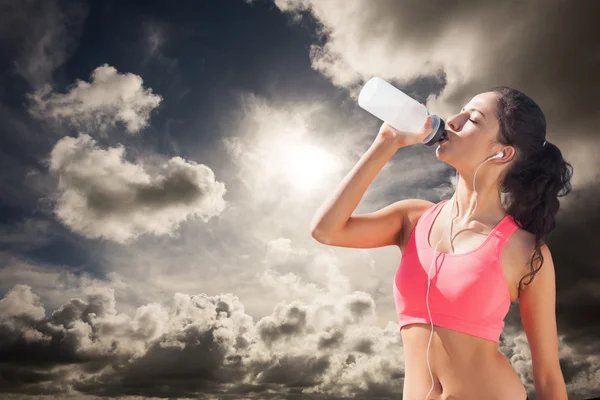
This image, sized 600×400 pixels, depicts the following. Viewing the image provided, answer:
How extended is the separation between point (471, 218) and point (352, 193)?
2.39 ft

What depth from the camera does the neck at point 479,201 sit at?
304 centimetres

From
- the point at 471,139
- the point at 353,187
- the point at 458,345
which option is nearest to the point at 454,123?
the point at 471,139

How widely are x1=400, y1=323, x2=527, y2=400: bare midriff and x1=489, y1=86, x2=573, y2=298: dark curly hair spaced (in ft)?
2.61

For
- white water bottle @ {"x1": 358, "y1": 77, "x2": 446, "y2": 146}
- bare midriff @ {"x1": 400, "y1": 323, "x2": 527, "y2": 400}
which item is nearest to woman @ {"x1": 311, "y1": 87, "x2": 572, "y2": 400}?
bare midriff @ {"x1": 400, "y1": 323, "x2": 527, "y2": 400}

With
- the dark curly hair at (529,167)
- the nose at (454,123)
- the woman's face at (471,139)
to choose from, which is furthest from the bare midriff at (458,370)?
the nose at (454,123)

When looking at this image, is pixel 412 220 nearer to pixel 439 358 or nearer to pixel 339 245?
pixel 339 245

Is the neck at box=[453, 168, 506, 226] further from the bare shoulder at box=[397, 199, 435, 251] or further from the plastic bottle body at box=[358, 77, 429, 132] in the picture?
the plastic bottle body at box=[358, 77, 429, 132]

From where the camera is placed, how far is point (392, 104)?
3.42 metres

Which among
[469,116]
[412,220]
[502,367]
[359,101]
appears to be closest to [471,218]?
[412,220]

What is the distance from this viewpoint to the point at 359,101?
3.46 meters

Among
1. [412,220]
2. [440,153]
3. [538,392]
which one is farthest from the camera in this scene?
[412,220]

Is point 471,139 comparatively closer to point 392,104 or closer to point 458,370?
point 392,104

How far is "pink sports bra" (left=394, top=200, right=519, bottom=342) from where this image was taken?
261 cm

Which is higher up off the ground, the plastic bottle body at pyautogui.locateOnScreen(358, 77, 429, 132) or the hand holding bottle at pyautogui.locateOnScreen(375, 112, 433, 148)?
the plastic bottle body at pyautogui.locateOnScreen(358, 77, 429, 132)
